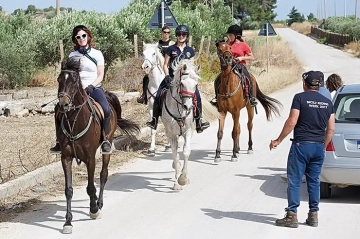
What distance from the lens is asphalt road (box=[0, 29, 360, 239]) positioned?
28.3 ft

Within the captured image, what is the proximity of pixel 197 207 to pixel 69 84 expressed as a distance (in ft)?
9.03

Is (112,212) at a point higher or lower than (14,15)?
lower

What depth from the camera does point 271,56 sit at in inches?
1730

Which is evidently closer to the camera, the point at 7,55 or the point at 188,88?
the point at 188,88

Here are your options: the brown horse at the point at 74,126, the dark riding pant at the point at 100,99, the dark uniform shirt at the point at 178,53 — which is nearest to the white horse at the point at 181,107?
the dark uniform shirt at the point at 178,53

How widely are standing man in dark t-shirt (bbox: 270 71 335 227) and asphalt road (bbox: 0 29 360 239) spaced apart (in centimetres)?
33

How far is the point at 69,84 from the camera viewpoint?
339 inches

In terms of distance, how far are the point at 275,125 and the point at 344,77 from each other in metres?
20.3

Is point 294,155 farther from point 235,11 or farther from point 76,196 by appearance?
point 235,11

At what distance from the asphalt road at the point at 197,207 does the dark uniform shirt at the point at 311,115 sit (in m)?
1.19

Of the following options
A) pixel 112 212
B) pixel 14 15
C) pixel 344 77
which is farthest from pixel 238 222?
pixel 344 77

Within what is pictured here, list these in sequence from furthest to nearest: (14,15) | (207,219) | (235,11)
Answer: (235,11)
(14,15)
(207,219)

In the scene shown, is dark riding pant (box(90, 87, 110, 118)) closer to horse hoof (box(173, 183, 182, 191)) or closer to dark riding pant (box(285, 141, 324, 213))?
horse hoof (box(173, 183, 182, 191))

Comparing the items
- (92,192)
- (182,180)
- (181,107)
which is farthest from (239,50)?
(92,192)
